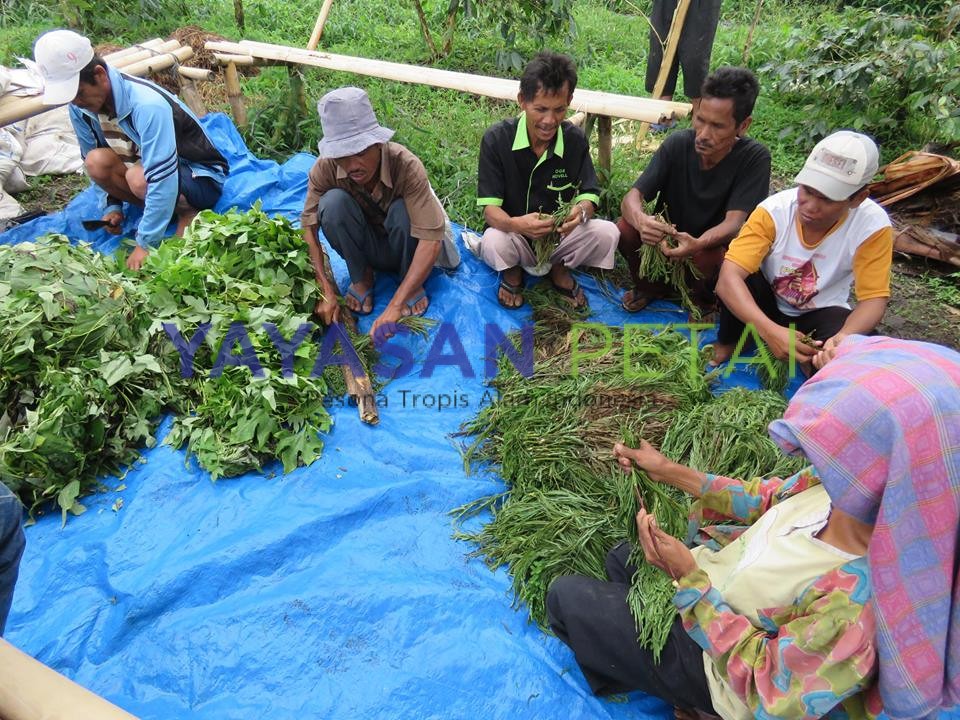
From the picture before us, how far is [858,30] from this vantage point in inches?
189

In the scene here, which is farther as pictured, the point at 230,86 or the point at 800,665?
the point at 230,86

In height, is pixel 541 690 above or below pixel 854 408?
below

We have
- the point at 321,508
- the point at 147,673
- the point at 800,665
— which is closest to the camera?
the point at 800,665

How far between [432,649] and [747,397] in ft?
5.21

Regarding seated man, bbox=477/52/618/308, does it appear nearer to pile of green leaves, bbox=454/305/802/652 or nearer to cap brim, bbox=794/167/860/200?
pile of green leaves, bbox=454/305/802/652

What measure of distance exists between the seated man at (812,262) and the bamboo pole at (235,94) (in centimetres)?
387

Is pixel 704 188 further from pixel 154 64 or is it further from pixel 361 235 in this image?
pixel 154 64

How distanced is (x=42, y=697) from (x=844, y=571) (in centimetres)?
148

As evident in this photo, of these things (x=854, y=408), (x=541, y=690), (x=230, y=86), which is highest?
(x=854, y=408)

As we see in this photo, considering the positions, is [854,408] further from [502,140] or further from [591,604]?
[502,140]

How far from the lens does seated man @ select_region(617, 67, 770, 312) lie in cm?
283

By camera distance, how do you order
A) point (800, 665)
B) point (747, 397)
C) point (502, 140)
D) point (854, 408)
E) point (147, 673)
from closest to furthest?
point (854, 408) → point (800, 665) → point (147, 673) → point (747, 397) → point (502, 140)

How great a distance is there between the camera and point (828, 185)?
7.78 ft

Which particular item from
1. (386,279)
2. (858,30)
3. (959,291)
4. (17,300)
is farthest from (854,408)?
(858,30)
